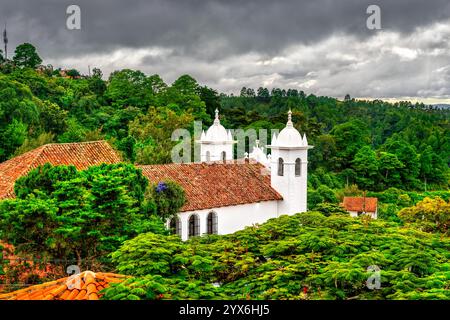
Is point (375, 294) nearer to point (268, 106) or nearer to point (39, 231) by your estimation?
point (39, 231)

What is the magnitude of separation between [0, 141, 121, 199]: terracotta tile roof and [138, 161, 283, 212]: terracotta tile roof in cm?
246

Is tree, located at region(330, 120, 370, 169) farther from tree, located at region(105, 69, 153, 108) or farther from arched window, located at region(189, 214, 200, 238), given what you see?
arched window, located at region(189, 214, 200, 238)

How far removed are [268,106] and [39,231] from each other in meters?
72.6

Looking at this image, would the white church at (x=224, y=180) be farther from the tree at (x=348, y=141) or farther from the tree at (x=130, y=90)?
the tree at (x=348, y=141)

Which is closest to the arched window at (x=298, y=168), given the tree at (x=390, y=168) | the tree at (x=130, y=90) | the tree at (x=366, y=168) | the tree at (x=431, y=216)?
the tree at (x=431, y=216)

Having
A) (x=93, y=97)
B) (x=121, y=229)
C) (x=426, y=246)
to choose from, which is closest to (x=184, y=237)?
(x=121, y=229)

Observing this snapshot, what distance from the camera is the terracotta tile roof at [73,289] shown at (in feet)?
31.5

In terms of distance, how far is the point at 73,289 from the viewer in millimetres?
9820

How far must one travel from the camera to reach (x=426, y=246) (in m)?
15.7

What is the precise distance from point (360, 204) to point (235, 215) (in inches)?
887

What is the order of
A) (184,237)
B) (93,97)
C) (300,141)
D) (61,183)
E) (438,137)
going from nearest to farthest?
1. (61,183)
2. (184,237)
3. (300,141)
4. (93,97)
5. (438,137)

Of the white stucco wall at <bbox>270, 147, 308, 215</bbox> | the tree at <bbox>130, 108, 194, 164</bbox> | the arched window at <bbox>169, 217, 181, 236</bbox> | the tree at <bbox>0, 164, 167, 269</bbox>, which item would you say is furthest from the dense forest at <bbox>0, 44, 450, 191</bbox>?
the tree at <bbox>0, 164, 167, 269</bbox>

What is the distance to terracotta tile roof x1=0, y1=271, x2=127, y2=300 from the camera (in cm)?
961

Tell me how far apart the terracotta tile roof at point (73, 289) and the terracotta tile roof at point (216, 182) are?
574 inches
